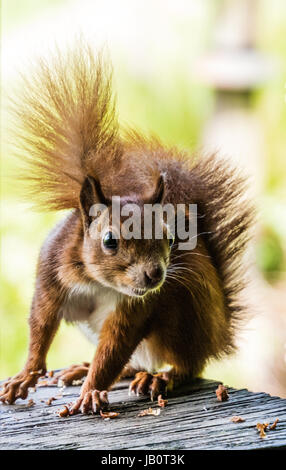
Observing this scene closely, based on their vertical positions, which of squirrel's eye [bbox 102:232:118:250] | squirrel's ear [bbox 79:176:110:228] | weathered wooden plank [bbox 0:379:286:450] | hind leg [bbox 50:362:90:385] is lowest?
weathered wooden plank [bbox 0:379:286:450]

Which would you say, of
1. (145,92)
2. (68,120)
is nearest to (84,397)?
(68,120)

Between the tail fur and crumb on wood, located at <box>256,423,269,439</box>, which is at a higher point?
the tail fur

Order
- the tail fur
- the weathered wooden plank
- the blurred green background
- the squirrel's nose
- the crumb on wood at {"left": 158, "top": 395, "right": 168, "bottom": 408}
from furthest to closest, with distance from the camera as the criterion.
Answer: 1. the blurred green background
2. the tail fur
3. the crumb on wood at {"left": 158, "top": 395, "right": 168, "bottom": 408}
4. the squirrel's nose
5. the weathered wooden plank

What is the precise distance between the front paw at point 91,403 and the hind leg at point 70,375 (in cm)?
31

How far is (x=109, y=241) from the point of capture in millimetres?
1711

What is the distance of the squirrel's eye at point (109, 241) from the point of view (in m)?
1.71

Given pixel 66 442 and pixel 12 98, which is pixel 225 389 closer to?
pixel 66 442

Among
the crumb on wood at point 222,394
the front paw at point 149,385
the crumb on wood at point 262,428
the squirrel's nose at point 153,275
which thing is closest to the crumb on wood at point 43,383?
the front paw at point 149,385

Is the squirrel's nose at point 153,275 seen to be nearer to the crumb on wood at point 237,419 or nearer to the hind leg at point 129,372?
the crumb on wood at point 237,419

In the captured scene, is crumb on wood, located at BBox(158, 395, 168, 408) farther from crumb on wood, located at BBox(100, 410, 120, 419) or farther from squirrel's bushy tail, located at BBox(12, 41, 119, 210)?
squirrel's bushy tail, located at BBox(12, 41, 119, 210)

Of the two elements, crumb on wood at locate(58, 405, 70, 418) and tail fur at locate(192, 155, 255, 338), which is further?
tail fur at locate(192, 155, 255, 338)

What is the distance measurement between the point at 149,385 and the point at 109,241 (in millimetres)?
546

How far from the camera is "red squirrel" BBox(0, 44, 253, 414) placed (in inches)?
69.4

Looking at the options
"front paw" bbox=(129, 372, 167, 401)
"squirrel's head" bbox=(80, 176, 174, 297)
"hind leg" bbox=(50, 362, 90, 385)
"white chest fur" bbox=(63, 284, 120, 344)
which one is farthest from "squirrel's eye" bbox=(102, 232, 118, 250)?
"hind leg" bbox=(50, 362, 90, 385)
